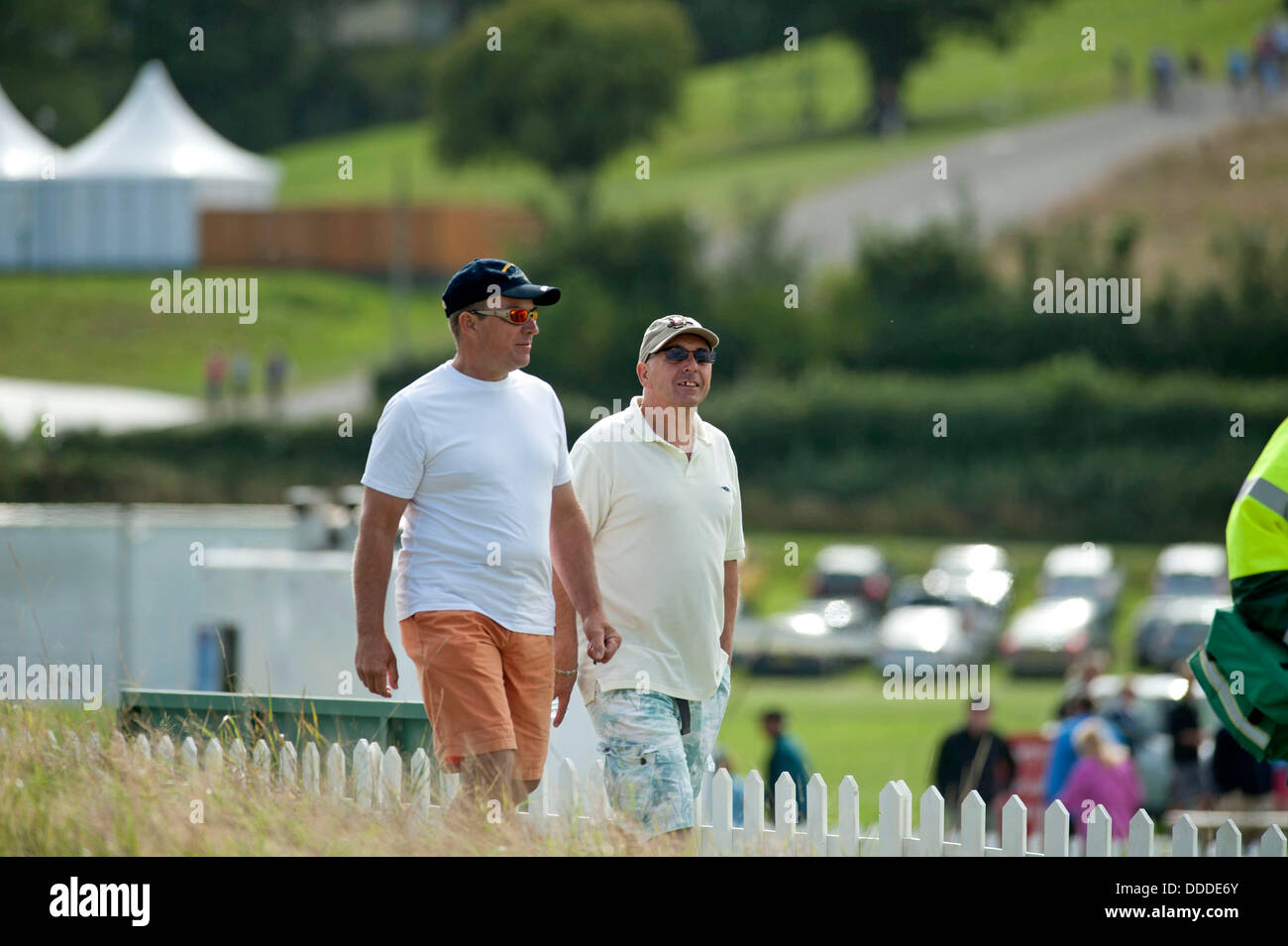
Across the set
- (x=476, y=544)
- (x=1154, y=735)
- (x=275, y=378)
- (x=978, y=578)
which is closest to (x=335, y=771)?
(x=476, y=544)

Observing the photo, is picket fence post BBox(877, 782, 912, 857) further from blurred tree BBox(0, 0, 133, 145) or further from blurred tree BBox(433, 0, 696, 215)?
blurred tree BBox(0, 0, 133, 145)

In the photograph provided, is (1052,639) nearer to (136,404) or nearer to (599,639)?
(599,639)

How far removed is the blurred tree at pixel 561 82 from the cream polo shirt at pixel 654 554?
70.3 m

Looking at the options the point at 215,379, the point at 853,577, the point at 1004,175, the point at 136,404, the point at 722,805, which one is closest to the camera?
the point at 722,805

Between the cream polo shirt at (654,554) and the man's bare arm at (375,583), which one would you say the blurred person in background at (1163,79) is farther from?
the man's bare arm at (375,583)

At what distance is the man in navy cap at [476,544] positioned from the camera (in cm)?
567

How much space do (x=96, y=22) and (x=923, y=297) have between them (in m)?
44.6

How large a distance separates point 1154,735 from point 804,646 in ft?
56.6

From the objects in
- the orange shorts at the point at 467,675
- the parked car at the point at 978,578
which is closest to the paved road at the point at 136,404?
the parked car at the point at 978,578

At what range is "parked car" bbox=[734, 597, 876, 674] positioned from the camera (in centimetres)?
3488

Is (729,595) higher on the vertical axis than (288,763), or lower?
higher

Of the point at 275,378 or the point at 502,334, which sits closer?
the point at 502,334

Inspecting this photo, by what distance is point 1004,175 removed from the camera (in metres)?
71.8

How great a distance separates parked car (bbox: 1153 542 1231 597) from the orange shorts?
3323cm
